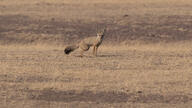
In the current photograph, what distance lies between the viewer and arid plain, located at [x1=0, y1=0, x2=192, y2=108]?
41.3 feet

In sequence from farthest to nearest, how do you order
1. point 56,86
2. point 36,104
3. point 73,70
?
point 73,70
point 56,86
point 36,104

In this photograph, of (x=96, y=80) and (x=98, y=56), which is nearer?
(x=96, y=80)

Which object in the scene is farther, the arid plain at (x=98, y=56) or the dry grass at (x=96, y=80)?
the arid plain at (x=98, y=56)

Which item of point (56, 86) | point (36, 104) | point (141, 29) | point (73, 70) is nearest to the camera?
point (36, 104)

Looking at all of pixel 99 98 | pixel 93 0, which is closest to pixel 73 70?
Result: pixel 99 98

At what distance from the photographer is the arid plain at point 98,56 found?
1258cm

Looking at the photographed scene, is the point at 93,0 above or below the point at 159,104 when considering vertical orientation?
above

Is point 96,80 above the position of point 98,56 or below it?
below

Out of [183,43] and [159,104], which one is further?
[183,43]

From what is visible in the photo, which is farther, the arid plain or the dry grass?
the arid plain

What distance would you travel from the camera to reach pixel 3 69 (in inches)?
651

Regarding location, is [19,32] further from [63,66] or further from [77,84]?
[77,84]

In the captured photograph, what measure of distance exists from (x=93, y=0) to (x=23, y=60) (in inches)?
695

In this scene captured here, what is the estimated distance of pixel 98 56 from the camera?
2058 centimetres
